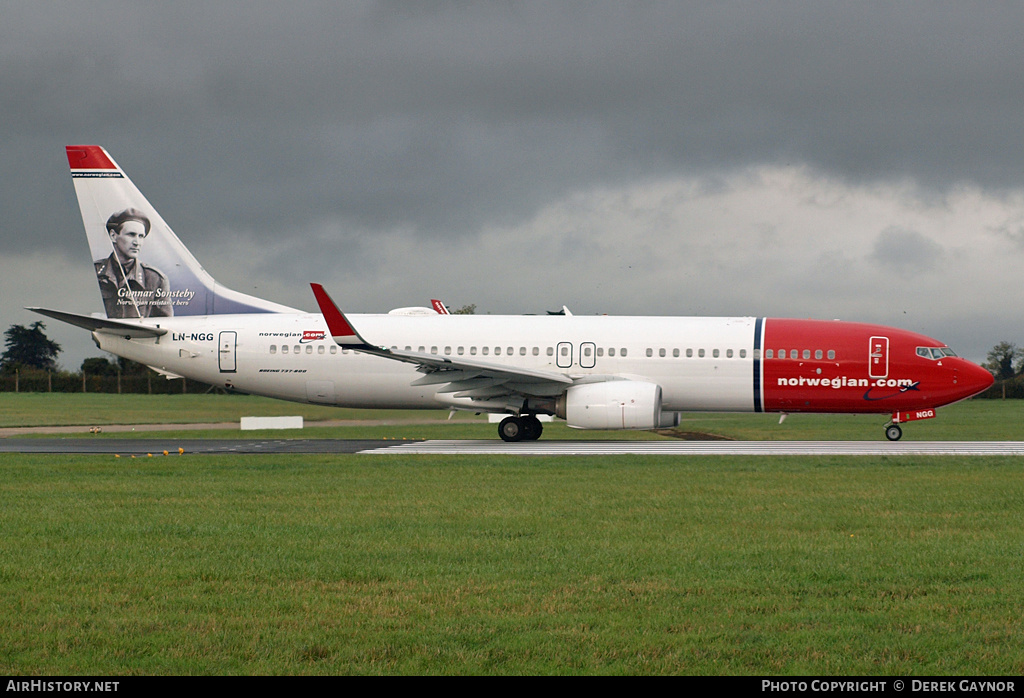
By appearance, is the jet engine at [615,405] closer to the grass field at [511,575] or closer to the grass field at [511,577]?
the grass field at [511,575]

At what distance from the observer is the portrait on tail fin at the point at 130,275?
32375 millimetres

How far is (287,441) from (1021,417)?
1362 inches

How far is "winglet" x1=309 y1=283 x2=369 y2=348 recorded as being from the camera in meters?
26.8

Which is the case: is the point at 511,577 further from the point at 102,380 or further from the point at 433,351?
the point at 102,380

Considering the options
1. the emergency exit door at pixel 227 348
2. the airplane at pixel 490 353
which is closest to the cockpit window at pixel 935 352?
the airplane at pixel 490 353

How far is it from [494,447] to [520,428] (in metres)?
3.41

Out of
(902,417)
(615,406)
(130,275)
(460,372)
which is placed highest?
(130,275)

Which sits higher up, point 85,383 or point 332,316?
point 332,316

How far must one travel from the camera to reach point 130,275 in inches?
1278

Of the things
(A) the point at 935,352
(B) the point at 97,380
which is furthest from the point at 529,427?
(B) the point at 97,380

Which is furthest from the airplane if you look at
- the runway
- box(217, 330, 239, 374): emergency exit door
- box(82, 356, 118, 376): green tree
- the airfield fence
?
box(82, 356, 118, 376): green tree

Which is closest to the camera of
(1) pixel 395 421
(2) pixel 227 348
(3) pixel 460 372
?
(3) pixel 460 372
